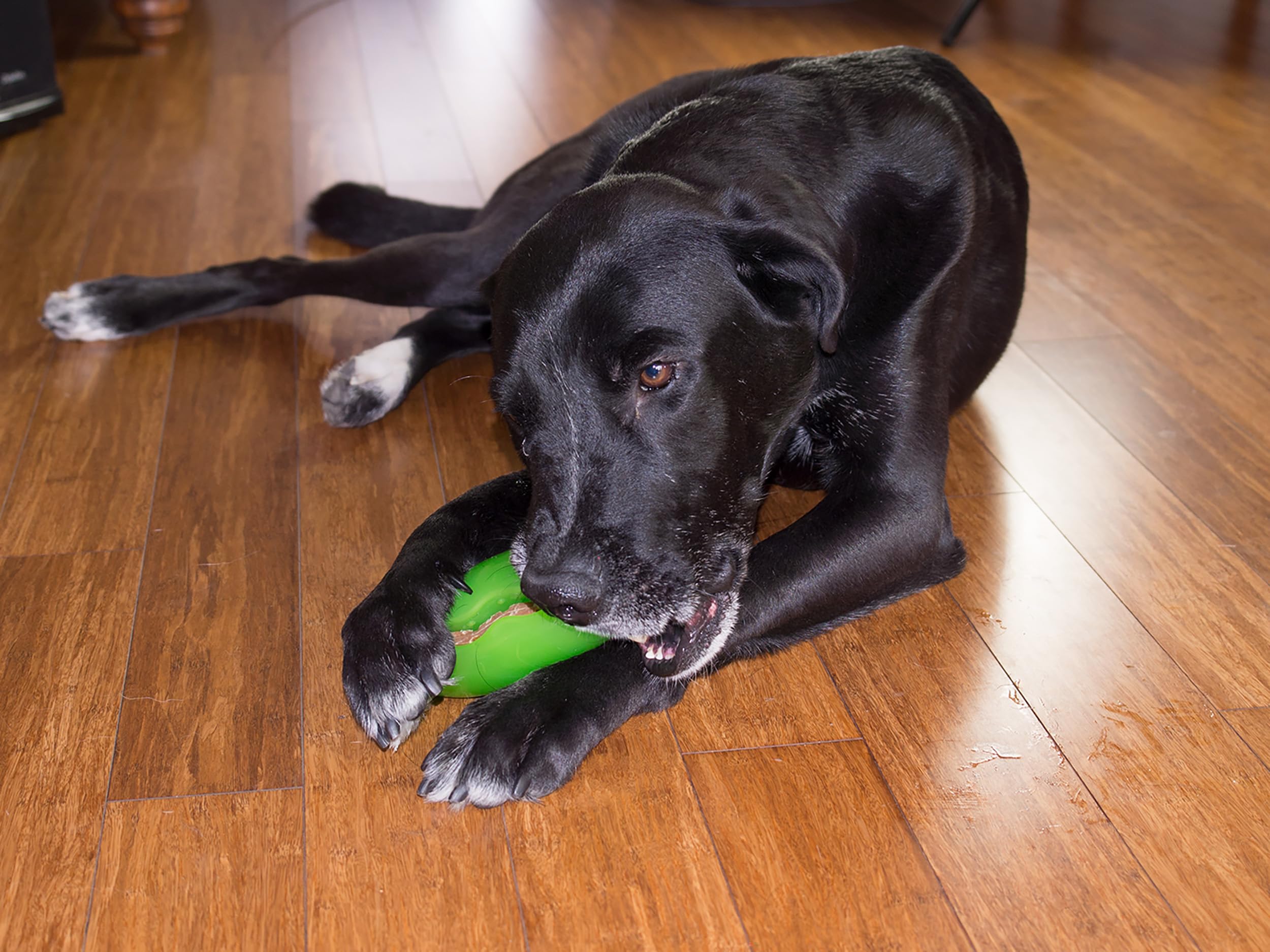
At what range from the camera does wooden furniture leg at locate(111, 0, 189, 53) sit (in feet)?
14.8

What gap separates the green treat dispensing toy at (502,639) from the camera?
162cm

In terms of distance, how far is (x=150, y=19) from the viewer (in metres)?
4.55

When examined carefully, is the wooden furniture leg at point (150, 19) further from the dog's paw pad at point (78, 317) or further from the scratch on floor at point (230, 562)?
the scratch on floor at point (230, 562)

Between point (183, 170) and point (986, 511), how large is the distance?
2.63 metres

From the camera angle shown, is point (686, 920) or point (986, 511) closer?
point (686, 920)

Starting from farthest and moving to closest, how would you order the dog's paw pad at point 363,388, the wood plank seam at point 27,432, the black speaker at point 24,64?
the black speaker at point 24,64
the dog's paw pad at point 363,388
the wood plank seam at point 27,432

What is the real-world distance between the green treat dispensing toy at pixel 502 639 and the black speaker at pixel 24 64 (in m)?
2.94

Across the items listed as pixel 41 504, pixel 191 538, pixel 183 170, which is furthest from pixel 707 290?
pixel 183 170

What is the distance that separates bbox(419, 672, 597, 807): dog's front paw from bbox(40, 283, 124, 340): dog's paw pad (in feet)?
4.95

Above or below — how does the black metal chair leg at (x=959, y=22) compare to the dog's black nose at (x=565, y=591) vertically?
below

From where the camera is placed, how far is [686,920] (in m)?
1.39

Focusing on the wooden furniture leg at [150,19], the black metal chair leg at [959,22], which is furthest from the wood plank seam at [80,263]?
the black metal chair leg at [959,22]

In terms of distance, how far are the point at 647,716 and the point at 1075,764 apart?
60 cm

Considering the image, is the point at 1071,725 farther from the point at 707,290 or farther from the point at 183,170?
the point at 183,170
